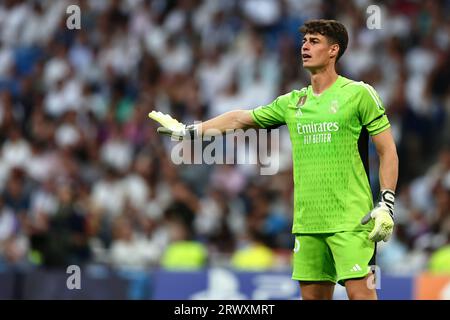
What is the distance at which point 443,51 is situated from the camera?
51.2 feet

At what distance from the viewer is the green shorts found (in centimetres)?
738

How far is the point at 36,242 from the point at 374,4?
5.99 metres

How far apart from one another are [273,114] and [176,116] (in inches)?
351

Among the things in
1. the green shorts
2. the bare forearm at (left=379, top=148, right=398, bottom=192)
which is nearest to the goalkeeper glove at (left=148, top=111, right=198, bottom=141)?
the green shorts

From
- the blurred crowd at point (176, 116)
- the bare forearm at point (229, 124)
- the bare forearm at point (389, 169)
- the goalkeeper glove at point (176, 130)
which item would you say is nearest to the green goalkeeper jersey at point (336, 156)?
the bare forearm at point (389, 169)

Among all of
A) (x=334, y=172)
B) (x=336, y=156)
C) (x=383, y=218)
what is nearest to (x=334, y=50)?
(x=336, y=156)

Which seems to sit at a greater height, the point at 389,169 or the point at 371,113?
the point at 371,113

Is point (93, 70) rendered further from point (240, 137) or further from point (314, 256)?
point (314, 256)

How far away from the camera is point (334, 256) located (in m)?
7.49

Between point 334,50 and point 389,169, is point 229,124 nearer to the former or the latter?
point 334,50

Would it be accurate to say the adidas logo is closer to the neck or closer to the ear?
the neck

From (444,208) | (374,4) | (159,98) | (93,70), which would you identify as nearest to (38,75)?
(93,70)

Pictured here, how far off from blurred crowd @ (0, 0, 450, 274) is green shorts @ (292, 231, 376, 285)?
592 cm

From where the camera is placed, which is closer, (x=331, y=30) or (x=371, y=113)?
(x=371, y=113)
